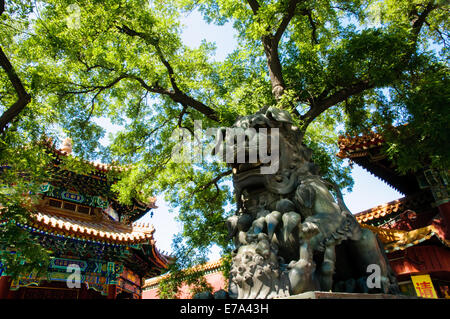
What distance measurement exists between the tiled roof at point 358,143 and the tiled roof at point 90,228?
21.4 feet

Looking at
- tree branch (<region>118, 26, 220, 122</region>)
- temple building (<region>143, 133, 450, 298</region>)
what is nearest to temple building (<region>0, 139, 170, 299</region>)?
temple building (<region>143, 133, 450, 298</region>)

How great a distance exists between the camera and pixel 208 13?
9.09m

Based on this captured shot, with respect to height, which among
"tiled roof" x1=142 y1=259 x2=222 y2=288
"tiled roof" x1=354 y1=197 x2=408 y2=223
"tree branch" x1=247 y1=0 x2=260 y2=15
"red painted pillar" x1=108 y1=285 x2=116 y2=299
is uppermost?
"tree branch" x1=247 y1=0 x2=260 y2=15

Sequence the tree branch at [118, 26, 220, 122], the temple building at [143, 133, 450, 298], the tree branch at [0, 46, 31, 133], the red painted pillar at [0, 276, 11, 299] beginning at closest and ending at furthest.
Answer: the tree branch at [0, 46, 31, 133], the temple building at [143, 133, 450, 298], the tree branch at [118, 26, 220, 122], the red painted pillar at [0, 276, 11, 299]

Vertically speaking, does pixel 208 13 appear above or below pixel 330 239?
above

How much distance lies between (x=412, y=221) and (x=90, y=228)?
9601 mm

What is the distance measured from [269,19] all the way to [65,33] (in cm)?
417

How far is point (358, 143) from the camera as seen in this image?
8648 millimetres

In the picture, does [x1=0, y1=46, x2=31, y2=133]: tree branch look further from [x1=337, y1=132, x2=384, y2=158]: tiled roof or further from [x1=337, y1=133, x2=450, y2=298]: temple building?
[x1=337, y1=132, x2=384, y2=158]: tiled roof

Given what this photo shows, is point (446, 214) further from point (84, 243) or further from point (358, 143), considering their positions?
point (84, 243)

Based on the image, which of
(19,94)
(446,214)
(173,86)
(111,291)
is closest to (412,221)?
(446,214)

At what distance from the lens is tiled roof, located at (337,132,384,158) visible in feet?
27.8
